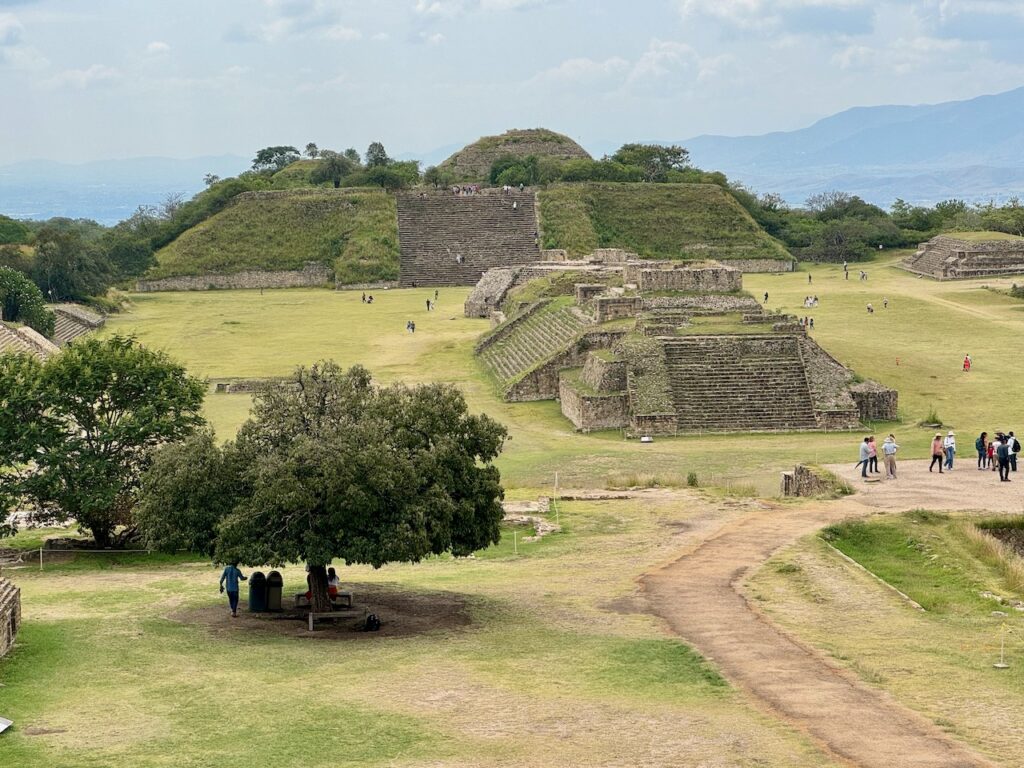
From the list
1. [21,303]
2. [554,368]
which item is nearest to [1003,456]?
[554,368]

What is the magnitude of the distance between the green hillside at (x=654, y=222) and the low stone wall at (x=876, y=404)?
1905 inches

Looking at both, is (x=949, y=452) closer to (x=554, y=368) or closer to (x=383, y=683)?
(x=554, y=368)

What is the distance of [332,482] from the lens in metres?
17.3

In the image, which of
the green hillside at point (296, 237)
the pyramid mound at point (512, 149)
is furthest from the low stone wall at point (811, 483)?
the pyramid mound at point (512, 149)

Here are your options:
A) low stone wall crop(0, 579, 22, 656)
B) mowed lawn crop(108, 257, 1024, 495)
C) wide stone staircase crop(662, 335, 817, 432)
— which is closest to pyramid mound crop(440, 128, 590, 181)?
mowed lawn crop(108, 257, 1024, 495)

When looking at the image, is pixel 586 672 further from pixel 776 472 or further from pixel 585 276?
pixel 585 276

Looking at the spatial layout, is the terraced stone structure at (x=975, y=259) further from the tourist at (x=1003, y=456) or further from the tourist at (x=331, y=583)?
the tourist at (x=331, y=583)

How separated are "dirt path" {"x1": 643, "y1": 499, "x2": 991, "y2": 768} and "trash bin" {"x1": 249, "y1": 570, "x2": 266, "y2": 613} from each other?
16.4ft

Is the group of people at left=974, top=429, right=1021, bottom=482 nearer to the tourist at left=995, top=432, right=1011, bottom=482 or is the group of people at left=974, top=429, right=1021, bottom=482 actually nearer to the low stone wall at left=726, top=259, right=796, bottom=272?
the tourist at left=995, top=432, right=1011, bottom=482

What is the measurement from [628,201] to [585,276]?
38919mm

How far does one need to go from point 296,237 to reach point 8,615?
74.9 metres

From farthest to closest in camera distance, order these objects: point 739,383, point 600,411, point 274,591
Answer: point 739,383, point 600,411, point 274,591

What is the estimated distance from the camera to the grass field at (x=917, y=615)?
45.1ft

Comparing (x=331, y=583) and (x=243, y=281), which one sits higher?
(x=243, y=281)
